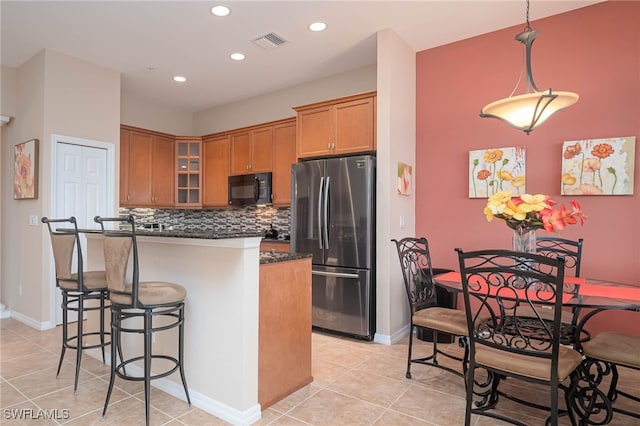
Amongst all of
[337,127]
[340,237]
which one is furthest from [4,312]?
[337,127]

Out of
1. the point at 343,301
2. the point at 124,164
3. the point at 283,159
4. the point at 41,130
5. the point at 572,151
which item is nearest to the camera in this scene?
the point at 572,151

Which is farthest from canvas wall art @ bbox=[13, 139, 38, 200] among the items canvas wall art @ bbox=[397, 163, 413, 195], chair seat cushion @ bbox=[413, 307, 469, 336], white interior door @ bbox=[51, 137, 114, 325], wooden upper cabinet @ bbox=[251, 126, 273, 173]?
chair seat cushion @ bbox=[413, 307, 469, 336]

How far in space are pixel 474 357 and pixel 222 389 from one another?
1.47 m

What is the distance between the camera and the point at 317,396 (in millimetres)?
2443

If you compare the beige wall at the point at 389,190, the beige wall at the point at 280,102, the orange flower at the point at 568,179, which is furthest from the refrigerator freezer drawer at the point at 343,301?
the beige wall at the point at 280,102

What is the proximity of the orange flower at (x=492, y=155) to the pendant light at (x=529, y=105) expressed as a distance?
117cm

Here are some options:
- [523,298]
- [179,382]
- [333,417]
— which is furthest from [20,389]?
[523,298]

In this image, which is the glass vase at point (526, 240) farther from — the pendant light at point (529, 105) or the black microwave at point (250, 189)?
the black microwave at point (250, 189)

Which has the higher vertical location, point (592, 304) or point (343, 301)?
point (592, 304)

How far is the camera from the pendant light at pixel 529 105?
86.0 inches

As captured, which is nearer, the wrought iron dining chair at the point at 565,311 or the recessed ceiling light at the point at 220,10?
the wrought iron dining chair at the point at 565,311

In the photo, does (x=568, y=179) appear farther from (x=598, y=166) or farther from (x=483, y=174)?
(x=483, y=174)

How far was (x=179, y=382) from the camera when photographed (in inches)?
94.5

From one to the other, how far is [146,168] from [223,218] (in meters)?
1.40
